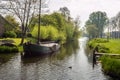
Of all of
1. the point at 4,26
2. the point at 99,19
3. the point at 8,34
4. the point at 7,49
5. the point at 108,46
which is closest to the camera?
the point at 7,49

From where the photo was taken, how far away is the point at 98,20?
642 feet

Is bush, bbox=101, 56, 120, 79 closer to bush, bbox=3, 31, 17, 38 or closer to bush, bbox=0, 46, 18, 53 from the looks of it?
bush, bbox=0, 46, 18, 53

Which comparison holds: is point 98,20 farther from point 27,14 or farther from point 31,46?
point 31,46

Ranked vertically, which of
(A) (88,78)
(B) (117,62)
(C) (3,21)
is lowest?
(A) (88,78)

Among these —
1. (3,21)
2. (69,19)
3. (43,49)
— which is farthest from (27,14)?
(69,19)

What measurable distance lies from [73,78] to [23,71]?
221 inches

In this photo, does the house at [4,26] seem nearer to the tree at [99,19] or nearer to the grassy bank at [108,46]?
the grassy bank at [108,46]

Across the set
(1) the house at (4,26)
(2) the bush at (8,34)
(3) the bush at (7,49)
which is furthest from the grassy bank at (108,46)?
(1) the house at (4,26)

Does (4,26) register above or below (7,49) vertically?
above

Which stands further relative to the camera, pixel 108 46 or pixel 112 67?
pixel 108 46

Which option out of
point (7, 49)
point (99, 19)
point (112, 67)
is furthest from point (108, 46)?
point (99, 19)

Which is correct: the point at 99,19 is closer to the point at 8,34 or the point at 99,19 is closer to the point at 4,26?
the point at 4,26

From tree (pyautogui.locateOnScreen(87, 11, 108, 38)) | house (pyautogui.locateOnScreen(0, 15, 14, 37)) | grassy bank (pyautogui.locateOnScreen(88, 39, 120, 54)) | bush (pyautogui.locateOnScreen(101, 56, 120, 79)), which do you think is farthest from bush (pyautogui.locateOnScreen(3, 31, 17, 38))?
tree (pyautogui.locateOnScreen(87, 11, 108, 38))

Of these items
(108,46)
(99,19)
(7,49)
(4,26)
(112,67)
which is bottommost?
(112,67)
